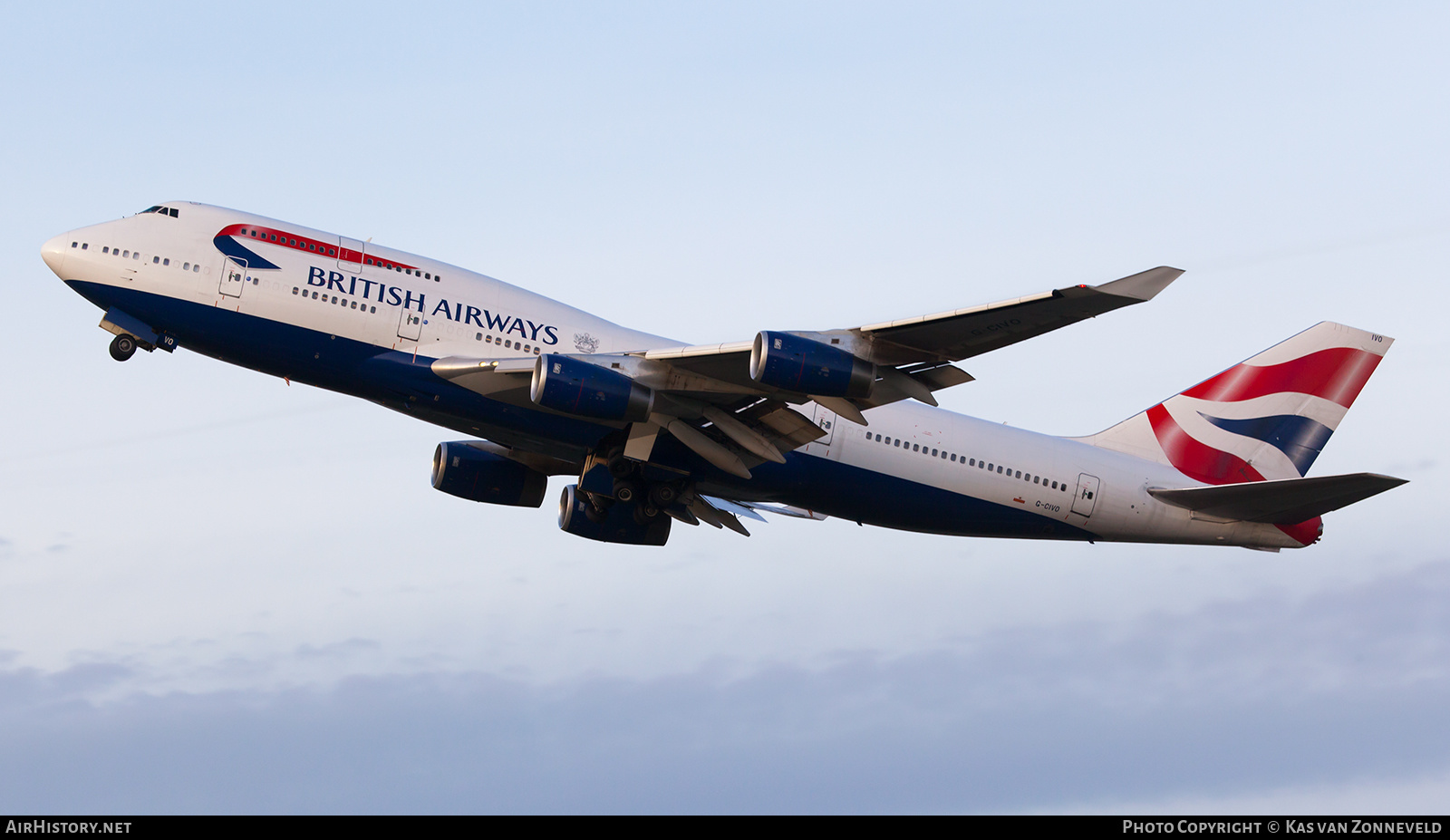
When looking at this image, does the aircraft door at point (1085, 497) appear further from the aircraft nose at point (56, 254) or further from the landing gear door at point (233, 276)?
the aircraft nose at point (56, 254)

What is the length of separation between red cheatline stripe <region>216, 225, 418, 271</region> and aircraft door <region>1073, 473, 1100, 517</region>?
18.0 meters

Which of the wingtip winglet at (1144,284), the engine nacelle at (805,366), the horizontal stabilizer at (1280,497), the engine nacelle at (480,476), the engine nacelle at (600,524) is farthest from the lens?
the engine nacelle at (480,476)

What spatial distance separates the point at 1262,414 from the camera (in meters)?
38.7

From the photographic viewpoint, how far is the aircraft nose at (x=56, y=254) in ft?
101

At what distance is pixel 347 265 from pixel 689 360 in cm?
823

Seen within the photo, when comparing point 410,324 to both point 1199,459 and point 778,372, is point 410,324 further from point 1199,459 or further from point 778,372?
point 1199,459

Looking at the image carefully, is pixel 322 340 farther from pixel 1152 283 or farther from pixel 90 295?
pixel 1152 283

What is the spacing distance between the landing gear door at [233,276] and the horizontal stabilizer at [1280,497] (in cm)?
2306

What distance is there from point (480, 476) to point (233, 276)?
9399 mm

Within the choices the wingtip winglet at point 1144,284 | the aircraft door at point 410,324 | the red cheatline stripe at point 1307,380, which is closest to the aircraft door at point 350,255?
the aircraft door at point 410,324

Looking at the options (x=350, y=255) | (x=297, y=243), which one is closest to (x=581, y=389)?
(x=350, y=255)

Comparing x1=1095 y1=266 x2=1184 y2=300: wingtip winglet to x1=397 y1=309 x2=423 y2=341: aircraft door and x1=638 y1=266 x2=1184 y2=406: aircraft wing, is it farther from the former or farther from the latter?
x1=397 y1=309 x2=423 y2=341: aircraft door

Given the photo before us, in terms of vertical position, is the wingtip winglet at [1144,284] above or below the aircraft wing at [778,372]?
above

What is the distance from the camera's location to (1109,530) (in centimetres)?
3603
